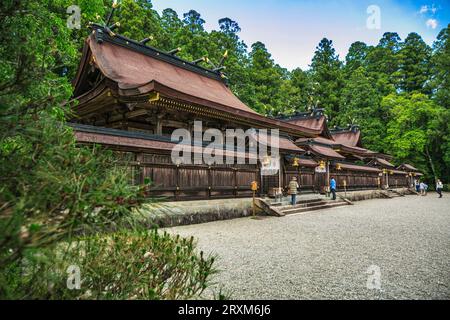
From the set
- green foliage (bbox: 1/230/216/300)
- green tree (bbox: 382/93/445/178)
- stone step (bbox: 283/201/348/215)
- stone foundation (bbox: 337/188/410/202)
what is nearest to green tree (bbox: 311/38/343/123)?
green tree (bbox: 382/93/445/178)

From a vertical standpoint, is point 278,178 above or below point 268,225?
above

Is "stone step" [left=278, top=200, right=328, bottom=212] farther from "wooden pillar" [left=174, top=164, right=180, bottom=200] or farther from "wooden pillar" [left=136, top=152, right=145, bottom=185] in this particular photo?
"wooden pillar" [left=136, top=152, right=145, bottom=185]

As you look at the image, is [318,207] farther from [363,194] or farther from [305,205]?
[363,194]

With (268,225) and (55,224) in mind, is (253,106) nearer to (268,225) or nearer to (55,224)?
(268,225)

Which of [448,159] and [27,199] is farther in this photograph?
[448,159]

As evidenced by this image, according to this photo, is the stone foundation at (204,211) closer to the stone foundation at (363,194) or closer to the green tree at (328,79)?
the stone foundation at (363,194)

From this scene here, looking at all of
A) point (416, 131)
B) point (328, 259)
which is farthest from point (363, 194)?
point (328, 259)

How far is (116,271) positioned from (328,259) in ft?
14.5

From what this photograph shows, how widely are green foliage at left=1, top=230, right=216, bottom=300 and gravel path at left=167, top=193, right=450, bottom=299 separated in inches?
58.7

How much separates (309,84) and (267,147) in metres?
31.3

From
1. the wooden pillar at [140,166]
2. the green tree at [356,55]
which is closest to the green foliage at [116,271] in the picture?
the wooden pillar at [140,166]

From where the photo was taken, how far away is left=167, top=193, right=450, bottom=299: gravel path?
3.68 meters
